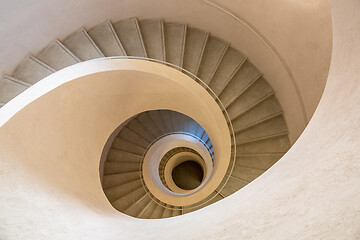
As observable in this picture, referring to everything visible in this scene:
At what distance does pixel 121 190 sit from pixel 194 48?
4.85 m

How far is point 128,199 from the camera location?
7.40 metres

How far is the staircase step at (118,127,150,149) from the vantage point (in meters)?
8.12

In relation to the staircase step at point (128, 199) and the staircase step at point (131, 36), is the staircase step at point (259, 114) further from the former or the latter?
the staircase step at point (128, 199)

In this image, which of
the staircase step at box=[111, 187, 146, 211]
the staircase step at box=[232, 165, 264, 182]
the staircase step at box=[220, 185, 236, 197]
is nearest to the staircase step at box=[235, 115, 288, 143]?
the staircase step at box=[232, 165, 264, 182]

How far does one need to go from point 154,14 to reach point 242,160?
13.1ft

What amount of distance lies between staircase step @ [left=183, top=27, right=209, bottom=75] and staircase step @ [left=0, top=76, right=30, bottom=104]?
3312 mm

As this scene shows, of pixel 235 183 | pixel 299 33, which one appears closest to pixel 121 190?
pixel 235 183

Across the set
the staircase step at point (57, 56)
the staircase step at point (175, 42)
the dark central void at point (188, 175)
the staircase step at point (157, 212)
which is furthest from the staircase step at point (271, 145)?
the dark central void at point (188, 175)

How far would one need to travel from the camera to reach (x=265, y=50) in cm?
523

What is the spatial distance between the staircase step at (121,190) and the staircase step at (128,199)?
0.34ft

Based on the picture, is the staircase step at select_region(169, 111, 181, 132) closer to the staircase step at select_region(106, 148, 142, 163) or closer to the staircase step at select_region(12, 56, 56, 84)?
the staircase step at select_region(106, 148, 142, 163)

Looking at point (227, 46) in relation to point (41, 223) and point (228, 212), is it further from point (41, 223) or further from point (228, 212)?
point (41, 223)

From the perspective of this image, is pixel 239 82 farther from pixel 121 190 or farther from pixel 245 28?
pixel 121 190

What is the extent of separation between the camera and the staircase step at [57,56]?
4.90 metres
